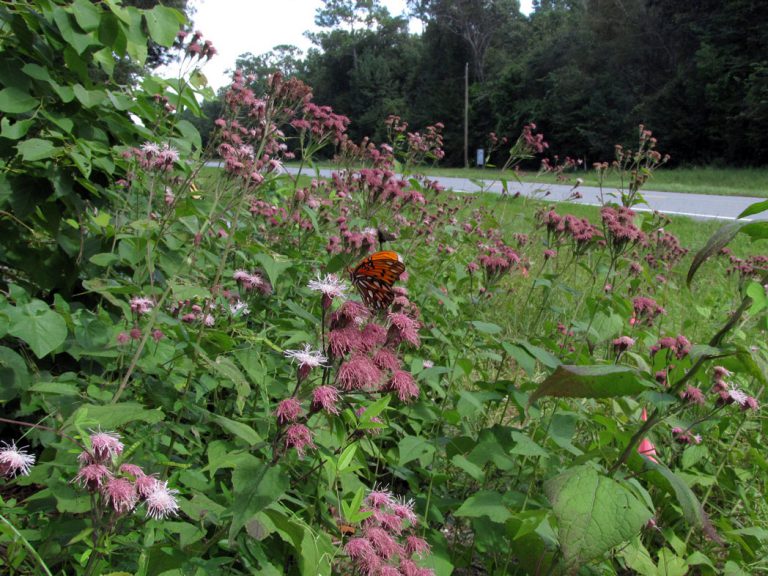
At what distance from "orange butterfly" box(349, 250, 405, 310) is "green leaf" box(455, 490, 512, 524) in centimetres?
58

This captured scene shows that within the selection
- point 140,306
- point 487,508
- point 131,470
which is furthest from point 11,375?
point 487,508

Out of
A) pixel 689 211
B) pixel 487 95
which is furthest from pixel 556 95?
pixel 689 211

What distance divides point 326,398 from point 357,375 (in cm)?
9

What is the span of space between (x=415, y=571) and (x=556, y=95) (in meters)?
36.9

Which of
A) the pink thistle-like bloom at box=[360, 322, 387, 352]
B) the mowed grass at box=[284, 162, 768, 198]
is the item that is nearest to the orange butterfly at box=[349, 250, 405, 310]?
the pink thistle-like bloom at box=[360, 322, 387, 352]

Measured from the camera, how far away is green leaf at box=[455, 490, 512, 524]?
151 centimetres

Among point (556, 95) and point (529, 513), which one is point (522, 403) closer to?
point (529, 513)

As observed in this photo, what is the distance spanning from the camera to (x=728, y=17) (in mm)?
27359

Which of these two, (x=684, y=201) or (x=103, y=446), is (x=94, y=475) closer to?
(x=103, y=446)

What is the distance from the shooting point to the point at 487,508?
154cm

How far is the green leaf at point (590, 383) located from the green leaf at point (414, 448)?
681 mm

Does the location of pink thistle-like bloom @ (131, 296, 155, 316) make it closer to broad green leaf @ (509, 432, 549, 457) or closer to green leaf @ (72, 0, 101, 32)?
green leaf @ (72, 0, 101, 32)

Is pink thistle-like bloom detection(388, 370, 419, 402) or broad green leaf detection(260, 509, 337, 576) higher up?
pink thistle-like bloom detection(388, 370, 419, 402)

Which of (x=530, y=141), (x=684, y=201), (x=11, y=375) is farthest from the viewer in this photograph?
(x=684, y=201)
